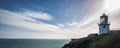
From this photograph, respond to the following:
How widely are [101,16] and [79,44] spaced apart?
34.2 feet

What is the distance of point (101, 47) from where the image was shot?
19781 mm

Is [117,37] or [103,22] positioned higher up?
[103,22]

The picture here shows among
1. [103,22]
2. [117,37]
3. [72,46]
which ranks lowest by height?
[72,46]

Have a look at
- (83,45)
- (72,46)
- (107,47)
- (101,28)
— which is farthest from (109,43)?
(101,28)

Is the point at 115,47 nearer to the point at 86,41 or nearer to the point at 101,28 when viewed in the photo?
the point at 86,41

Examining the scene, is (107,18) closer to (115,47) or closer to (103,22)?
(103,22)

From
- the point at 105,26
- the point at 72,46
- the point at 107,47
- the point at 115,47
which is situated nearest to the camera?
the point at 115,47

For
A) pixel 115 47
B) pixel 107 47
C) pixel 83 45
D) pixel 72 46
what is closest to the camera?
pixel 115 47

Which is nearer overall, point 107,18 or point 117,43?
point 117,43

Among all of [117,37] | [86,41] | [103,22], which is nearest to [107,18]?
[103,22]

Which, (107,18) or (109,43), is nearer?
(109,43)

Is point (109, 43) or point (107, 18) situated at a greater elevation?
point (107, 18)

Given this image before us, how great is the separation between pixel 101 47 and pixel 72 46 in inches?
654

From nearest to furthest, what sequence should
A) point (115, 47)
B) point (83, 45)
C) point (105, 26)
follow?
point (115, 47), point (83, 45), point (105, 26)
